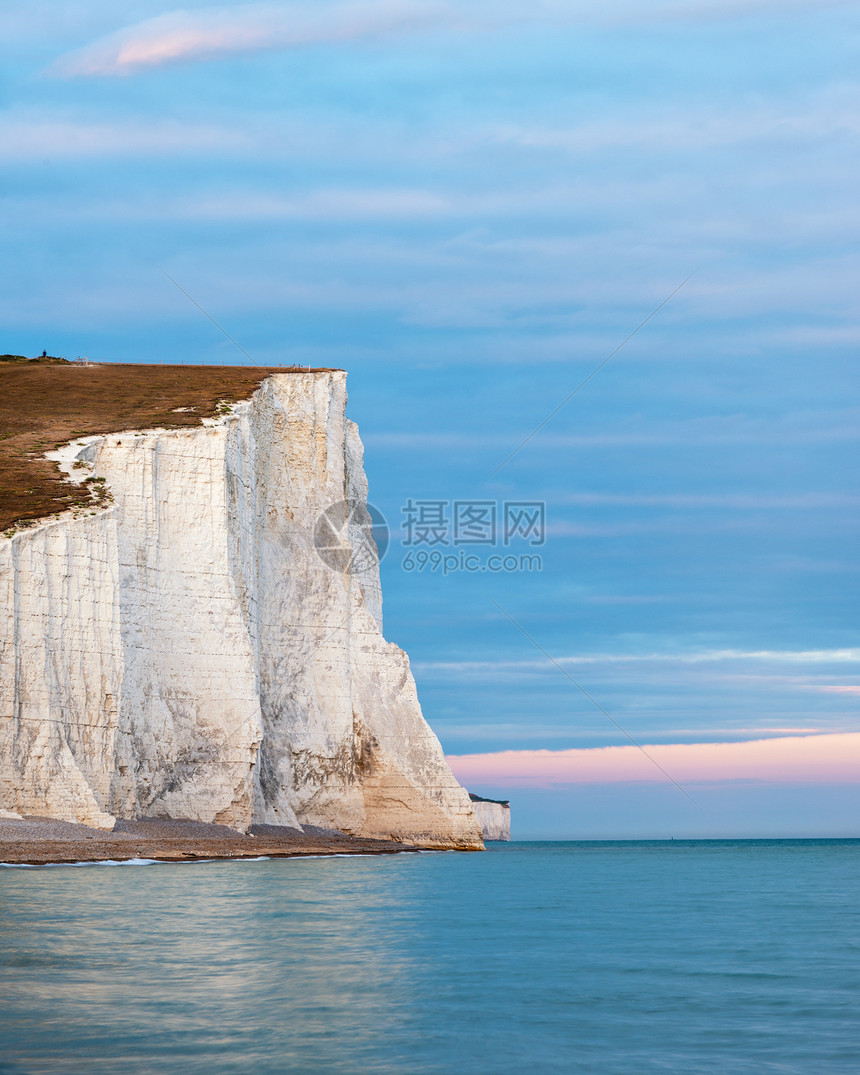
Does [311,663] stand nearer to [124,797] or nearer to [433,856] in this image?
[433,856]

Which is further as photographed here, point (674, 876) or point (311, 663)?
point (311, 663)

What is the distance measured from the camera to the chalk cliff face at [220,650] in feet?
115

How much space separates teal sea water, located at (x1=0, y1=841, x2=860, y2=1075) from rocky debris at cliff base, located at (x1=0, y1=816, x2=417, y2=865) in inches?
119

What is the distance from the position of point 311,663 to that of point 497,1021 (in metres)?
38.2

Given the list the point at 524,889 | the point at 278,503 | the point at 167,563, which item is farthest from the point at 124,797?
the point at 278,503

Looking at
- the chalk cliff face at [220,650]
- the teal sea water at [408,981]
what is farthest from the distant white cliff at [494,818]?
the teal sea water at [408,981]

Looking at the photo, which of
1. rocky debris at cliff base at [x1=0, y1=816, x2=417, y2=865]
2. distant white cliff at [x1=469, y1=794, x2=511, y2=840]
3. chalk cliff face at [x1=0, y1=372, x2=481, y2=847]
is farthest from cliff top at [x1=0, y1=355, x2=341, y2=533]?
distant white cliff at [x1=469, y1=794, x2=511, y2=840]

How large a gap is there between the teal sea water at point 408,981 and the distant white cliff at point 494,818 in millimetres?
77620

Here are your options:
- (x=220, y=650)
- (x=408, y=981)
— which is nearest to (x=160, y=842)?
(x=220, y=650)

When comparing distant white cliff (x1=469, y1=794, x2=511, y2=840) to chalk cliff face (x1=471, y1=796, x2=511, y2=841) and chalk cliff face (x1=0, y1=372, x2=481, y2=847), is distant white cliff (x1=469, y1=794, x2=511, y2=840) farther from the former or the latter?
chalk cliff face (x1=0, y1=372, x2=481, y2=847)

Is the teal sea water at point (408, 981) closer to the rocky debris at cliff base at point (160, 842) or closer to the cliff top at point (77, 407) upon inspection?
the rocky debris at cliff base at point (160, 842)

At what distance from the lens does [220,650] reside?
42312mm

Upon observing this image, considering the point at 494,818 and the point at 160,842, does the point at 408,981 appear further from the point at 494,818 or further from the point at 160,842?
the point at 494,818

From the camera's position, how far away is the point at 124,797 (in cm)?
3725
